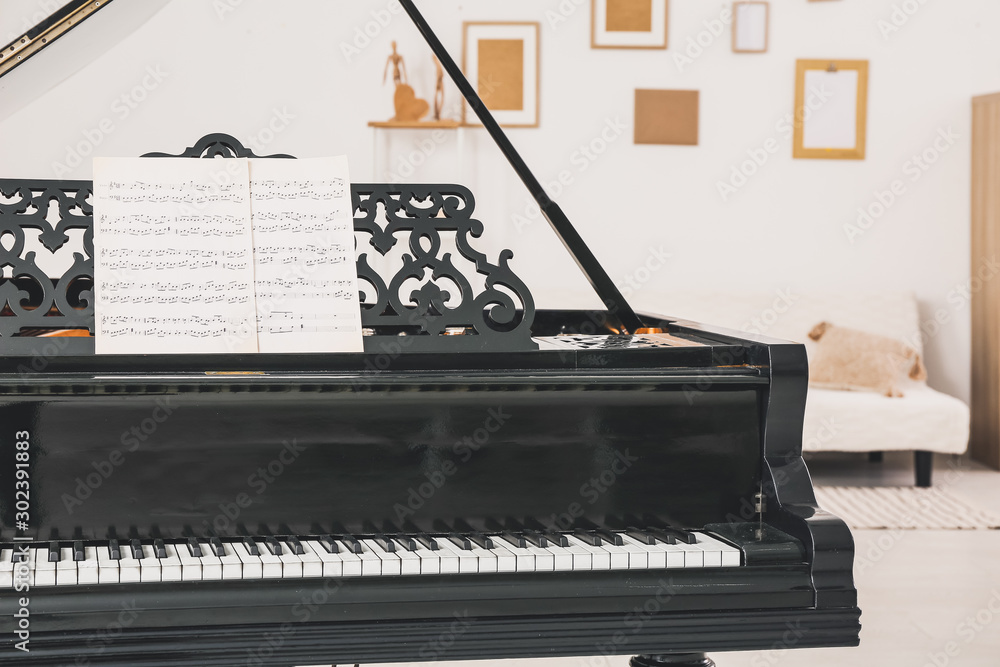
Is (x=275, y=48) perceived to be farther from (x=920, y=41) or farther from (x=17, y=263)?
(x=17, y=263)

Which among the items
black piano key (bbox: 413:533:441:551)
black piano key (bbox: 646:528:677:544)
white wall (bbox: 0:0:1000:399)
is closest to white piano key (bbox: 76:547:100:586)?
black piano key (bbox: 413:533:441:551)

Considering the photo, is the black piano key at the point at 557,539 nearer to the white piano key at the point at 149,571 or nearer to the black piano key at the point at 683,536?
the black piano key at the point at 683,536

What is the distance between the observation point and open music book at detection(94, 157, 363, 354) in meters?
1.57

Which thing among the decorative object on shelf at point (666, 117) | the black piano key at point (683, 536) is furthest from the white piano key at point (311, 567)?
the decorative object on shelf at point (666, 117)

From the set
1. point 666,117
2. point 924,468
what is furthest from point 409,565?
point 666,117

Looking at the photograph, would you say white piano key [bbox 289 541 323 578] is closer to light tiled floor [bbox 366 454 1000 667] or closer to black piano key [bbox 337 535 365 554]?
black piano key [bbox 337 535 365 554]

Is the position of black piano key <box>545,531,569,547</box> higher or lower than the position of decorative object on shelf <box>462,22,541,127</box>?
lower

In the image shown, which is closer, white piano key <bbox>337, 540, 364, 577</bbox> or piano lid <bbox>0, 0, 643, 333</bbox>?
white piano key <bbox>337, 540, 364, 577</bbox>

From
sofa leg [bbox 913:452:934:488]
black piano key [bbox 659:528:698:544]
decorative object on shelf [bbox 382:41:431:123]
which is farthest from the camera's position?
decorative object on shelf [bbox 382:41:431:123]

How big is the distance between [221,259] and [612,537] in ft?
2.47

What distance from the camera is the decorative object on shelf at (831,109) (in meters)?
5.46

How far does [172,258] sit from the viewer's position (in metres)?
1.59

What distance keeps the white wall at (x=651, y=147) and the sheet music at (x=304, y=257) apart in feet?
12.2

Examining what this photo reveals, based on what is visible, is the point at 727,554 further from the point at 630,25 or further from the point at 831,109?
the point at 831,109
